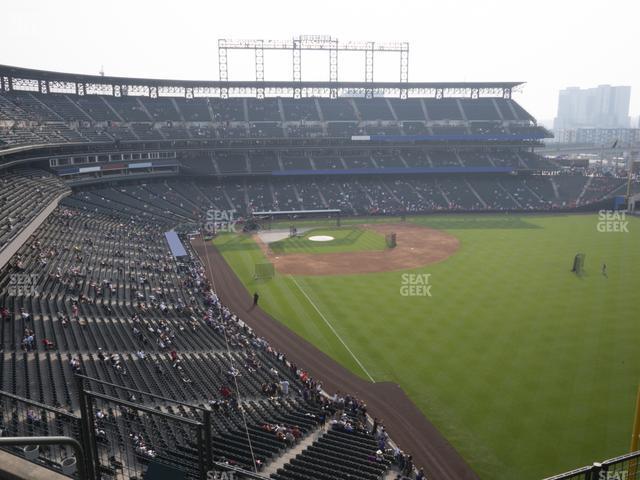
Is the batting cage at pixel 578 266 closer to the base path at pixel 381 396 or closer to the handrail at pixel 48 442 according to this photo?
the base path at pixel 381 396

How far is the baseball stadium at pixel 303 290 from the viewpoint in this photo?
19.4m

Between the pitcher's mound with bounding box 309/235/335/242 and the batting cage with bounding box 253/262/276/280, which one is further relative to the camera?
the pitcher's mound with bounding box 309/235/335/242

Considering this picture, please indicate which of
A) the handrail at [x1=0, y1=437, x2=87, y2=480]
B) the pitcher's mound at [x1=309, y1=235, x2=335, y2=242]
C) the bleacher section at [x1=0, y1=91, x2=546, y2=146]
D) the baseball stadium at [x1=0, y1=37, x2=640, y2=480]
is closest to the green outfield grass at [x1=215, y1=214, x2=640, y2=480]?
the baseball stadium at [x1=0, y1=37, x2=640, y2=480]

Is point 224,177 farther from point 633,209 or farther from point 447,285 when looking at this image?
point 633,209

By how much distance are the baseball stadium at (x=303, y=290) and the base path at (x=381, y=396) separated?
125 mm

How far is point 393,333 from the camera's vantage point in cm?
3331

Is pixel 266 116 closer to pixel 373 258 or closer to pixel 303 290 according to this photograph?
pixel 373 258

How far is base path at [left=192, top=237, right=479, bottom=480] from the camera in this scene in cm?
2062

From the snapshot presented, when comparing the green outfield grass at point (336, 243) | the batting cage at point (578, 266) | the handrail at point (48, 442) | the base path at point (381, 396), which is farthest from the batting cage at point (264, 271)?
the handrail at point (48, 442)

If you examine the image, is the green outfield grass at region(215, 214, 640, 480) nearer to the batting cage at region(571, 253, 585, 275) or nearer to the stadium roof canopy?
the batting cage at region(571, 253, 585, 275)

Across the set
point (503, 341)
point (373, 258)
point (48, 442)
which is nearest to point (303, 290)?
point (373, 258)

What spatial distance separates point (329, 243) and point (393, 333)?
2900 cm

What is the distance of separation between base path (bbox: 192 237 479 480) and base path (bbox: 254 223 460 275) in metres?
11.0

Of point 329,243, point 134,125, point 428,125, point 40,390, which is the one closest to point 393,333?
point 40,390
